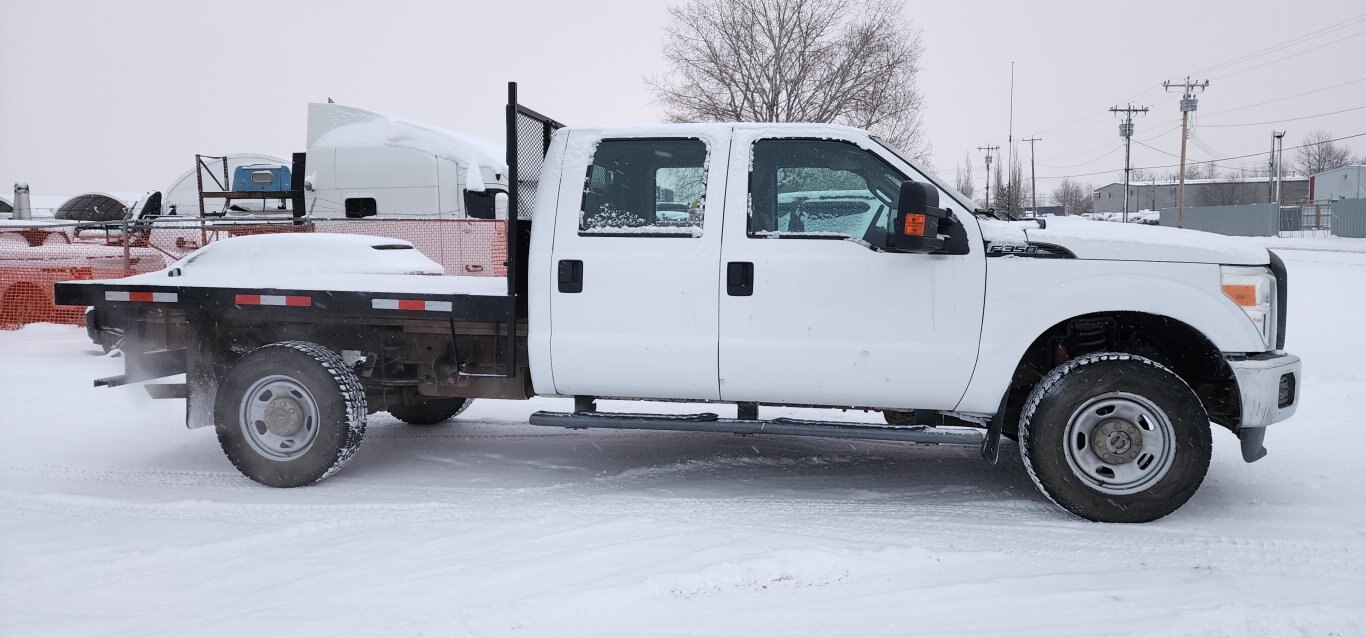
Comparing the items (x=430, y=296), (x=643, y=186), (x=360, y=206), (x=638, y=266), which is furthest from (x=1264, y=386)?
(x=360, y=206)

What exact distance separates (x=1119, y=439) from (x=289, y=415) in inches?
176

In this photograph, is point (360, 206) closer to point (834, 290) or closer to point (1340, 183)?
point (834, 290)

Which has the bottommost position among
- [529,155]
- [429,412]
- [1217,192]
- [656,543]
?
[656,543]

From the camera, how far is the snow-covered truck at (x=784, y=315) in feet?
15.2

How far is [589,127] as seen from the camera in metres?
5.26

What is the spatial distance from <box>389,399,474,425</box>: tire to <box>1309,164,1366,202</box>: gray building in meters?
75.2

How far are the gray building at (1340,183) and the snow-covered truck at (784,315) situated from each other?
7465 cm

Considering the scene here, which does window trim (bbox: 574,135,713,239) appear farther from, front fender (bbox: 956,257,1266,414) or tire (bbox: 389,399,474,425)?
tire (bbox: 389,399,474,425)

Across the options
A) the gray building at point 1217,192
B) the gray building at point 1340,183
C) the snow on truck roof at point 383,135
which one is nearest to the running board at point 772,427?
the snow on truck roof at point 383,135

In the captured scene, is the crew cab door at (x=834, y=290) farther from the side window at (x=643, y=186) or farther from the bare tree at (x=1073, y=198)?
the bare tree at (x=1073, y=198)


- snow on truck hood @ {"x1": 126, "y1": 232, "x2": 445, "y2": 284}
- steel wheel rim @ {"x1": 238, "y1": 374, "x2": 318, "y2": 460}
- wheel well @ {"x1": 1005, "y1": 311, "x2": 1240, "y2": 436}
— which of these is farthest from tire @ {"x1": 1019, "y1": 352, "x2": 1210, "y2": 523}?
steel wheel rim @ {"x1": 238, "y1": 374, "x2": 318, "y2": 460}

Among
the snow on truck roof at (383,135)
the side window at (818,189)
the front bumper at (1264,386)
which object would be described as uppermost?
the snow on truck roof at (383,135)

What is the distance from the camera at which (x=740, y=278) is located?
485cm

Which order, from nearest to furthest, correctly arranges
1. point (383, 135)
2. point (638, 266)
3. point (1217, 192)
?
point (638, 266), point (383, 135), point (1217, 192)
